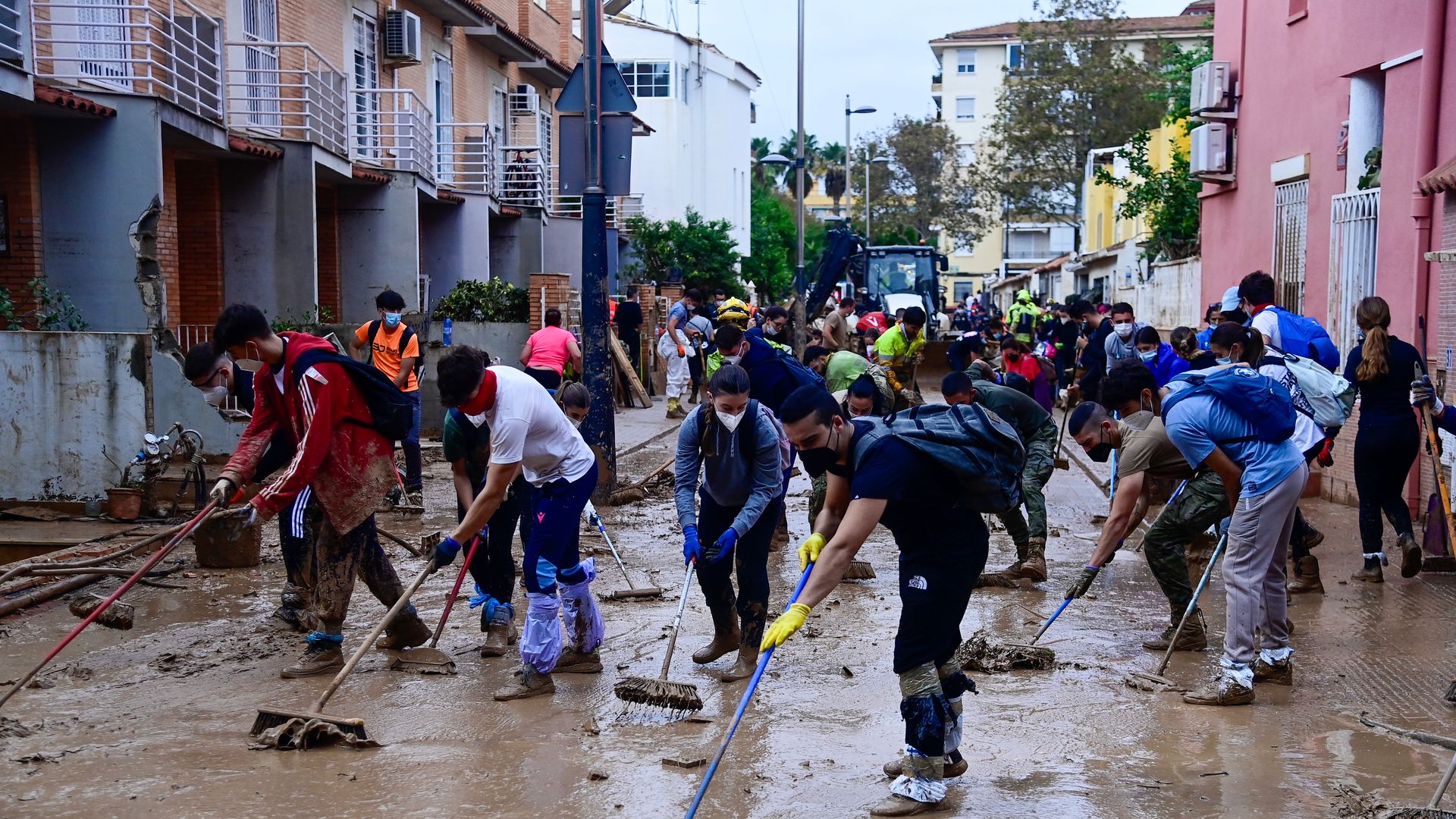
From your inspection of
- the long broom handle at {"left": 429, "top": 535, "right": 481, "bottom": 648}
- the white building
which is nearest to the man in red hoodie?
the long broom handle at {"left": 429, "top": 535, "right": 481, "bottom": 648}

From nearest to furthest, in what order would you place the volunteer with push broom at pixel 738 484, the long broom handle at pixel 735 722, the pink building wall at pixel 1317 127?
the long broom handle at pixel 735 722 < the volunteer with push broom at pixel 738 484 < the pink building wall at pixel 1317 127

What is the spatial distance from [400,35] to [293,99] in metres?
5.70

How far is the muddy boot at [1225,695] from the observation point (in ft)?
19.9

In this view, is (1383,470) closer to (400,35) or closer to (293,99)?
(293,99)

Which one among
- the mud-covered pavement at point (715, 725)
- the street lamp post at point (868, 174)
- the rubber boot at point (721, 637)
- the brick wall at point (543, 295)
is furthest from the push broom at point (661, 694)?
A: the street lamp post at point (868, 174)

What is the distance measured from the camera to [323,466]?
6.39 metres

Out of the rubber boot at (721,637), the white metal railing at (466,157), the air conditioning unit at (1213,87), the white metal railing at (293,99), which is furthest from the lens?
the white metal railing at (466,157)

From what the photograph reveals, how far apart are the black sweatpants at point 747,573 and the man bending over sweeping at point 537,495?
604 millimetres

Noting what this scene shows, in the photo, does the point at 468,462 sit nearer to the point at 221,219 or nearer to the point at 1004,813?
the point at 1004,813

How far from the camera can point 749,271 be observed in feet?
148

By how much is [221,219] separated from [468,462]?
11.2 metres

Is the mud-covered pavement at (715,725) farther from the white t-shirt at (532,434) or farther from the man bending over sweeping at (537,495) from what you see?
the white t-shirt at (532,434)

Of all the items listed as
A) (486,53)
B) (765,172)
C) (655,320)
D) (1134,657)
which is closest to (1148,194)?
(655,320)

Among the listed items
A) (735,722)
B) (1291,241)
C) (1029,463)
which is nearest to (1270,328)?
(1029,463)
